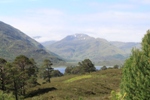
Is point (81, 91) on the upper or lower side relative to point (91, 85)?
lower

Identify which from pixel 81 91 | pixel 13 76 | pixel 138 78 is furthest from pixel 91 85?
pixel 138 78

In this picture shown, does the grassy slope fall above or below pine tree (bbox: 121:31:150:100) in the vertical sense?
below

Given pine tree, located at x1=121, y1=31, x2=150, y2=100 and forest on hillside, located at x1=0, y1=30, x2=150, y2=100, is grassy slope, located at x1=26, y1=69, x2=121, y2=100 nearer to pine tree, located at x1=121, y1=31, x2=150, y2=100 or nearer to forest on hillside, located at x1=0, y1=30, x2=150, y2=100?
forest on hillside, located at x1=0, y1=30, x2=150, y2=100

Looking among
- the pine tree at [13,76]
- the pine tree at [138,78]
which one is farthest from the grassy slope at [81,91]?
the pine tree at [138,78]

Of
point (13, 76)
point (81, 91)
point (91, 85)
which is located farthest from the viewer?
point (91, 85)

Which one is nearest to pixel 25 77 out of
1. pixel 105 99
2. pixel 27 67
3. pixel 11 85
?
pixel 11 85

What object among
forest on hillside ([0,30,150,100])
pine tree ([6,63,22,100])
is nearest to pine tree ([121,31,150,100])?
forest on hillside ([0,30,150,100])

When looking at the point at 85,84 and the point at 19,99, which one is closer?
the point at 19,99

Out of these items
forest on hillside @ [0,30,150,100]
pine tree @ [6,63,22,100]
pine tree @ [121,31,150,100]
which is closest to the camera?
pine tree @ [121,31,150,100]

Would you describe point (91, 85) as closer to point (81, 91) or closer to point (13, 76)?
point (81, 91)

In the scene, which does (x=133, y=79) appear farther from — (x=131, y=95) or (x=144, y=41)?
(x=144, y=41)

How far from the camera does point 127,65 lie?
24.3 meters

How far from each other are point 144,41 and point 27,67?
159ft

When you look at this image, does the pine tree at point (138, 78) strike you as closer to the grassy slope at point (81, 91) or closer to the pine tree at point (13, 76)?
the grassy slope at point (81, 91)
